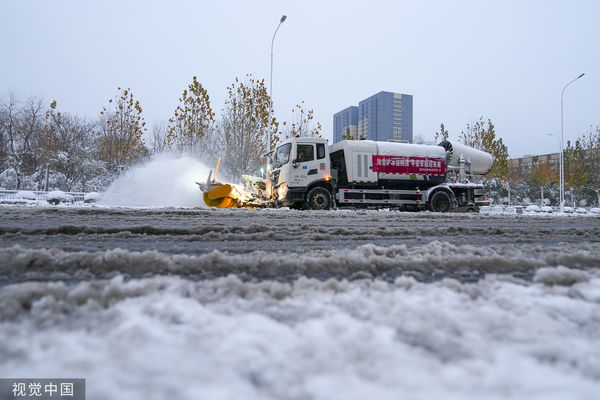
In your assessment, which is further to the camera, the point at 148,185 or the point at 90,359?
the point at 148,185

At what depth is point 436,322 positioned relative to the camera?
0.82 metres

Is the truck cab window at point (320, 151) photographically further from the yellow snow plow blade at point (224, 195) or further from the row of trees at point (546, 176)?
the row of trees at point (546, 176)

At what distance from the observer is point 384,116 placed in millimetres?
48875

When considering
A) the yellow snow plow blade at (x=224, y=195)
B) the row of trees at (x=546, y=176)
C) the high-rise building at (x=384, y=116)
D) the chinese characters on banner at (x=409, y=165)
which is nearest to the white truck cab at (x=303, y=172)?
the yellow snow plow blade at (x=224, y=195)

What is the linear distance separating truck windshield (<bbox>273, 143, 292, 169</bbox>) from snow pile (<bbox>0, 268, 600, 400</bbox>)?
10.8m

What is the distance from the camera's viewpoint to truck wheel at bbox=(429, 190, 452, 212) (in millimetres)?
13205

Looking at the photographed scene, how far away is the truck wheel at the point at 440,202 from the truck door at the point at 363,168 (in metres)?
2.62

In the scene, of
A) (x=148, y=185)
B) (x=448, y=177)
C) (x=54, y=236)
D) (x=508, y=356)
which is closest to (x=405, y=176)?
(x=448, y=177)

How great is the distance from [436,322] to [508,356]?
0.17 meters

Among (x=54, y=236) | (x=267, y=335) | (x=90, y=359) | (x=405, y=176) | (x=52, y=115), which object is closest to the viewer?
(x=90, y=359)

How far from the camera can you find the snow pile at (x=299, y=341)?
1.89ft

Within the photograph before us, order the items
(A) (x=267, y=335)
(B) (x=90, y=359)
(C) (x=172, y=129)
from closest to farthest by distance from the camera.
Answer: (B) (x=90, y=359) → (A) (x=267, y=335) → (C) (x=172, y=129)

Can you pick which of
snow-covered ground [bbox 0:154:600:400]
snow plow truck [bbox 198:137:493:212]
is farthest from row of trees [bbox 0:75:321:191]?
snow-covered ground [bbox 0:154:600:400]

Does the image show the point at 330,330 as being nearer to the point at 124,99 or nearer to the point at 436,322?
the point at 436,322
